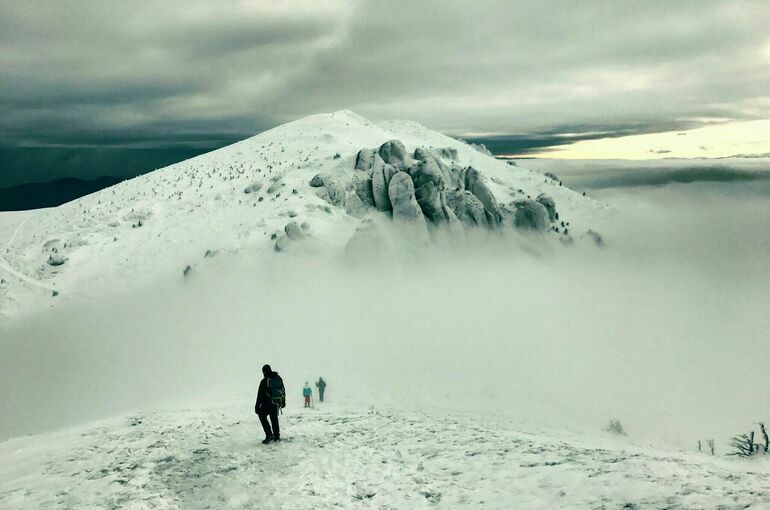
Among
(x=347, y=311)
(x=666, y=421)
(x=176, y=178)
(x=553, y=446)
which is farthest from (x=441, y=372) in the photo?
(x=176, y=178)

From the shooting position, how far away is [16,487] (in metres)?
12.2

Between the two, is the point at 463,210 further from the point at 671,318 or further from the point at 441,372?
the point at 671,318

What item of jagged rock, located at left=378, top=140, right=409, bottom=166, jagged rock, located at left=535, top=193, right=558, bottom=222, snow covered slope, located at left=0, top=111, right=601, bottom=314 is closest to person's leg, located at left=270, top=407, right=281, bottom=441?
snow covered slope, located at left=0, top=111, right=601, bottom=314

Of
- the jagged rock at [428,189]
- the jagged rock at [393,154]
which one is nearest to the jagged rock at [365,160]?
the jagged rock at [393,154]

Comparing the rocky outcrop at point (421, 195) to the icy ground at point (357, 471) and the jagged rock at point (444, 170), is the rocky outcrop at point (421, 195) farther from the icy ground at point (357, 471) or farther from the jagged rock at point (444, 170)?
the icy ground at point (357, 471)

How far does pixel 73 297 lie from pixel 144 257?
6.23m

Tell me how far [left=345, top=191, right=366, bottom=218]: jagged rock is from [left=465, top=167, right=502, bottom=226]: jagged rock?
13624mm

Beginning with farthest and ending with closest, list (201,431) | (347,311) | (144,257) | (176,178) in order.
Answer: (176,178)
(144,257)
(347,311)
(201,431)

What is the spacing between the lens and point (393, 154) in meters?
54.6

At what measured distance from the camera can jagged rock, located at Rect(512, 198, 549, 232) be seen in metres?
55.6

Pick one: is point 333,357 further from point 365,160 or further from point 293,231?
point 365,160

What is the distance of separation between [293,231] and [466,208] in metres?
18.3

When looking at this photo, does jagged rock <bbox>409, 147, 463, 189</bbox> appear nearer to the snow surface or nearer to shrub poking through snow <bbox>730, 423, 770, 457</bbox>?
the snow surface

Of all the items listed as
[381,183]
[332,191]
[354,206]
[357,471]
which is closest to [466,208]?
[381,183]
